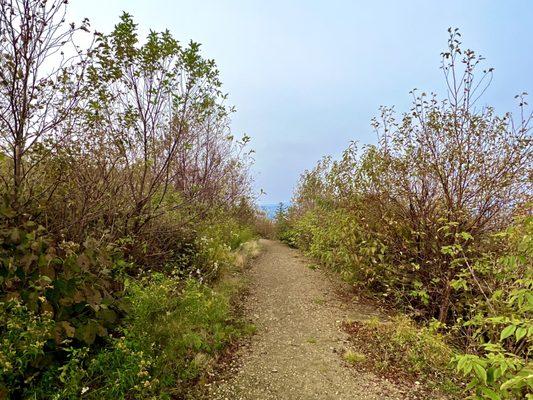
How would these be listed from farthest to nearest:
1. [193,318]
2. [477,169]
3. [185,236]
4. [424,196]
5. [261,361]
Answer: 1. [185,236]
2. [424,196]
3. [477,169]
4. [261,361]
5. [193,318]

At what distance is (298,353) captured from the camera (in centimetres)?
394

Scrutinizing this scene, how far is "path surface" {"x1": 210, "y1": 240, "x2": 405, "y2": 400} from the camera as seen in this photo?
10.5 ft

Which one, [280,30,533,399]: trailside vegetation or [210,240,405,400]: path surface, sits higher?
[280,30,533,399]: trailside vegetation

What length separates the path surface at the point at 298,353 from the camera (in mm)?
3191

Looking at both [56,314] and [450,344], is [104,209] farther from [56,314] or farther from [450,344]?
[450,344]

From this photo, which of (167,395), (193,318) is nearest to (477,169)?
(193,318)

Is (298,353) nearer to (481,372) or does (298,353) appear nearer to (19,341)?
(481,372)

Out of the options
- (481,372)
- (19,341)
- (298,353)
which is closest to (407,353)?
(298,353)

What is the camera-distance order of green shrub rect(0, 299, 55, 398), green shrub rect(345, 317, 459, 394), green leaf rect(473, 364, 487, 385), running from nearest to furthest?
green leaf rect(473, 364, 487, 385) → green shrub rect(0, 299, 55, 398) → green shrub rect(345, 317, 459, 394)

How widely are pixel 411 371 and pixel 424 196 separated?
9.28 feet

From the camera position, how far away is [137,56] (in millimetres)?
4324

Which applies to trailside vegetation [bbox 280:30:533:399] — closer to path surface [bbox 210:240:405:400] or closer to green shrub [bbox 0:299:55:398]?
path surface [bbox 210:240:405:400]

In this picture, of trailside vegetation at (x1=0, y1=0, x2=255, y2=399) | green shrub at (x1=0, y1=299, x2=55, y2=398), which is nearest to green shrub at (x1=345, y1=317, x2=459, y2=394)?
trailside vegetation at (x1=0, y1=0, x2=255, y2=399)

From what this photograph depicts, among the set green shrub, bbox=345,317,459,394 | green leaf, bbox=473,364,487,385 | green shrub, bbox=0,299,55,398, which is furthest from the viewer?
green shrub, bbox=345,317,459,394
